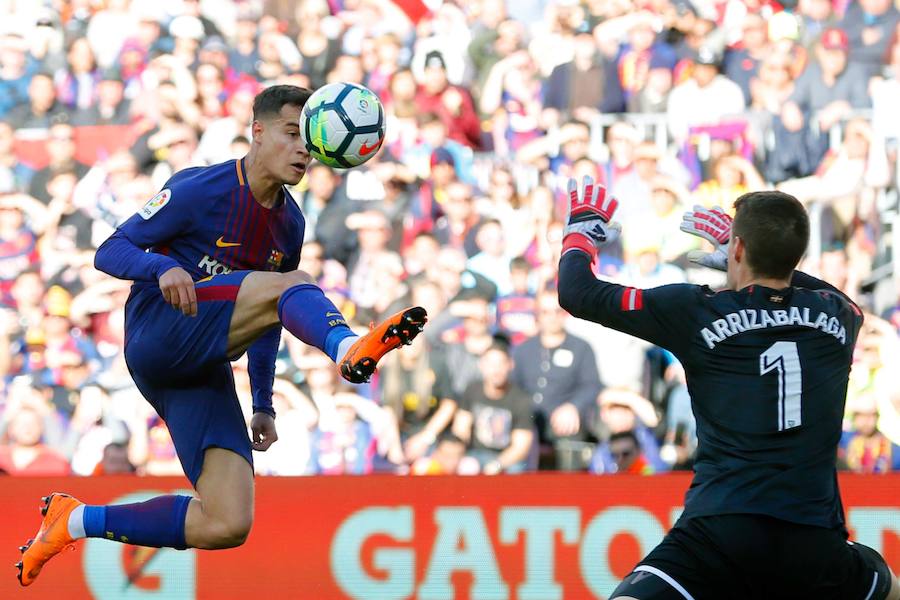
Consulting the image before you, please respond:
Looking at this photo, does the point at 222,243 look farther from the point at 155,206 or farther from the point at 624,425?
the point at 624,425

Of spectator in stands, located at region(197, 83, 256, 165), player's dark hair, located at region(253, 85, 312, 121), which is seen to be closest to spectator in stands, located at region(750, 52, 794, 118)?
spectator in stands, located at region(197, 83, 256, 165)

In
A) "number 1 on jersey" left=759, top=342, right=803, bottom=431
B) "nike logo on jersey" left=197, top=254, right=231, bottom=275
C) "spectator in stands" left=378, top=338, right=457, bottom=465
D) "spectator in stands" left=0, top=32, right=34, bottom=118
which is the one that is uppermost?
"spectator in stands" left=0, top=32, right=34, bottom=118

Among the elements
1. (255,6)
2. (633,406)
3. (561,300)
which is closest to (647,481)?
(633,406)

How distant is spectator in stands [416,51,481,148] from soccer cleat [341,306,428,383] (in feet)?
18.7

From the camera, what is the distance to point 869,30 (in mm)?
9586

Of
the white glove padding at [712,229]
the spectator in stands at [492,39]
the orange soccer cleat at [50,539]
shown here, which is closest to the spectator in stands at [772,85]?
the spectator in stands at [492,39]

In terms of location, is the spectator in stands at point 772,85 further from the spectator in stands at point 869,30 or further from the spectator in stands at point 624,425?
the spectator in stands at point 624,425

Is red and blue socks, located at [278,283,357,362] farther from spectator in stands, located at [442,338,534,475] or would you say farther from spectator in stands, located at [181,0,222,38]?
spectator in stands, located at [181,0,222,38]

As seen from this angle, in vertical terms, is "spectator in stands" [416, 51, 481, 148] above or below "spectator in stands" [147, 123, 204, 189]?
above

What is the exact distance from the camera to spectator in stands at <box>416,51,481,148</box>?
32.4 ft

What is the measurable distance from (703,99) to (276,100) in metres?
5.16

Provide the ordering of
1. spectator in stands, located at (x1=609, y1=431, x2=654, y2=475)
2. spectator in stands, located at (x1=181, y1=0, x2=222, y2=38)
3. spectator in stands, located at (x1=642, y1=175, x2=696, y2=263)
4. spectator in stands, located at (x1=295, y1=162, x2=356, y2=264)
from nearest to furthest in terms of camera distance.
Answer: spectator in stands, located at (x1=609, y1=431, x2=654, y2=475), spectator in stands, located at (x1=642, y1=175, x2=696, y2=263), spectator in stands, located at (x1=295, y1=162, x2=356, y2=264), spectator in stands, located at (x1=181, y1=0, x2=222, y2=38)

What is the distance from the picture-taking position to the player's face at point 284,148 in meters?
5.09

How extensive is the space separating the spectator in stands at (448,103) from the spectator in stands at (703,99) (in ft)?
4.87
